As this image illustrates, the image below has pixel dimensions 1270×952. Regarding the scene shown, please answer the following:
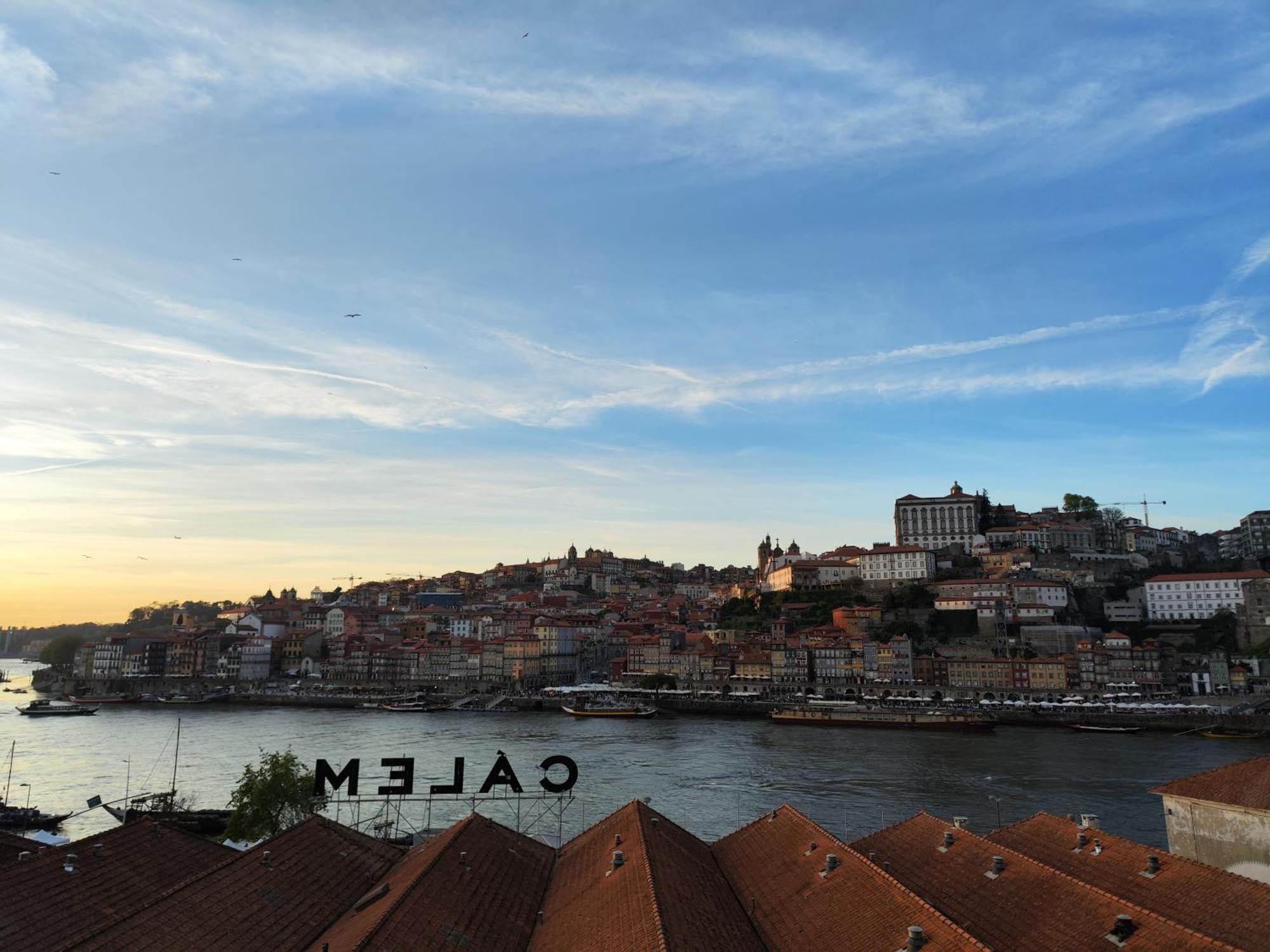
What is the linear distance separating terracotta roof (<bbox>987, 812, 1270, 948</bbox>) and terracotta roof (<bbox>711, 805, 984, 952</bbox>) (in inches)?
158

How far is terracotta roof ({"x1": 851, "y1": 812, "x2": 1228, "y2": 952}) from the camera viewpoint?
1142 cm

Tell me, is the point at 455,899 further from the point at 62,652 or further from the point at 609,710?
the point at 62,652

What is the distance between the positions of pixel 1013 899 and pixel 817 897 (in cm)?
289

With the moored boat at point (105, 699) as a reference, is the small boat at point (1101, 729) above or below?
above

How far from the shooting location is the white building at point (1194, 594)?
336ft

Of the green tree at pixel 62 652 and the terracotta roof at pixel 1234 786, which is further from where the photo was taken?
the green tree at pixel 62 652

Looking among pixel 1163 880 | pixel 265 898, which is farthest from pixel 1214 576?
pixel 265 898

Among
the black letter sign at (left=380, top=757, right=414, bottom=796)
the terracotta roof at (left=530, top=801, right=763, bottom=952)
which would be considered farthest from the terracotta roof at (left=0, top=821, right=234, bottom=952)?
the black letter sign at (left=380, top=757, right=414, bottom=796)

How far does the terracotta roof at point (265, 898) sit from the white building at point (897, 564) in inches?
4407

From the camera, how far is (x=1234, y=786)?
17.7 meters

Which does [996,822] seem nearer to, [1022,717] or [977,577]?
[1022,717]

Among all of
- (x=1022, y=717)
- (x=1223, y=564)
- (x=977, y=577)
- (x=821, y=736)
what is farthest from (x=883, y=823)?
(x=1223, y=564)

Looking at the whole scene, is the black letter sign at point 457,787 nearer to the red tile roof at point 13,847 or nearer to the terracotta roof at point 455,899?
the terracotta roof at point 455,899

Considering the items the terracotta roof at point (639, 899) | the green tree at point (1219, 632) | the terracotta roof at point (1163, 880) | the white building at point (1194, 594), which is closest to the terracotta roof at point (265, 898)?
the terracotta roof at point (639, 899)
